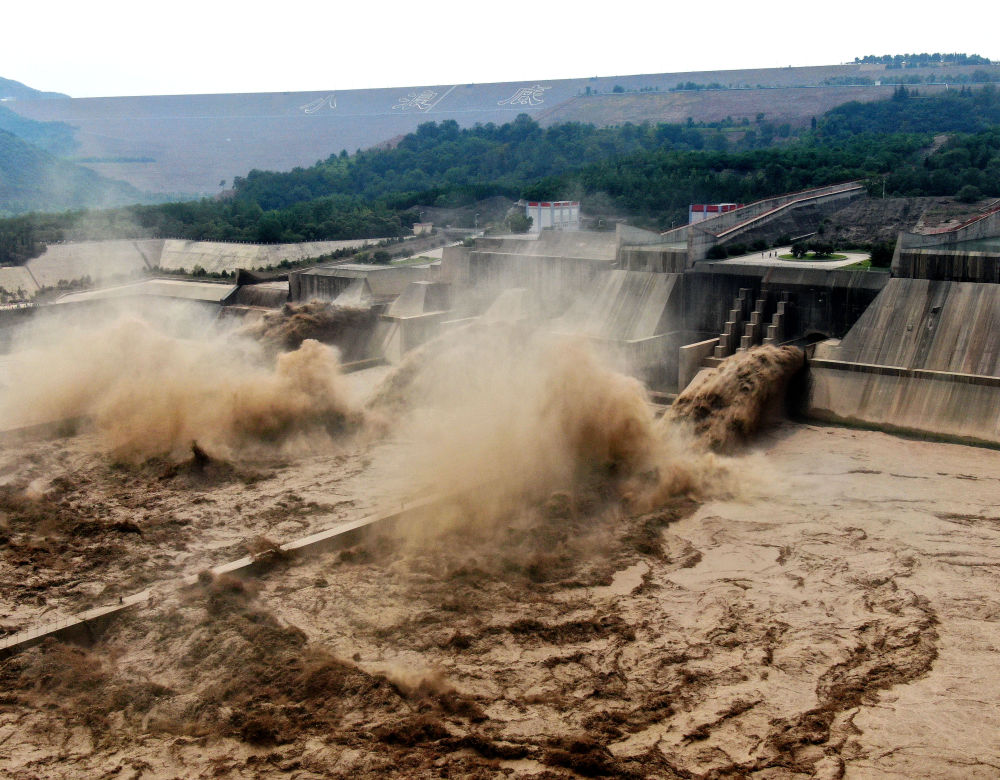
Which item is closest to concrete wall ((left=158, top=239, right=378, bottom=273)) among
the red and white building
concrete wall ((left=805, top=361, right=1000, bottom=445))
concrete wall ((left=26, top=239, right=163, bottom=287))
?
concrete wall ((left=26, top=239, right=163, bottom=287))

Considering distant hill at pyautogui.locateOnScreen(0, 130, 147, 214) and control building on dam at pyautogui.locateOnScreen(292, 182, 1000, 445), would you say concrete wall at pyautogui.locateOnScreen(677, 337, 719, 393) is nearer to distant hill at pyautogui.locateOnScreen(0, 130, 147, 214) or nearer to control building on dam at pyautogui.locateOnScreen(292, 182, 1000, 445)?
control building on dam at pyautogui.locateOnScreen(292, 182, 1000, 445)

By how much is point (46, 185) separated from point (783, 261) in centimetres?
10566

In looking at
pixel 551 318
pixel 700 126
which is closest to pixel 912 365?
pixel 551 318

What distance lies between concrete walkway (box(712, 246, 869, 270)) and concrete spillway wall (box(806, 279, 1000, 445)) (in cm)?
333

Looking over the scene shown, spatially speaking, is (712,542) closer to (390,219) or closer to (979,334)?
(979,334)

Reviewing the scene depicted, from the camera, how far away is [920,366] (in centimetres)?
2172

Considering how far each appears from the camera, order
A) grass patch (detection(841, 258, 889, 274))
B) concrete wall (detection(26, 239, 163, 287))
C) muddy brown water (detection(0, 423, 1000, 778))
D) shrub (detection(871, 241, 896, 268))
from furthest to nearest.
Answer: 1. concrete wall (detection(26, 239, 163, 287))
2. shrub (detection(871, 241, 896, 268))
3. grass patch (detection(841, 258, 889, 274))
4. muddy brown water (detection(0, 423, 1000, 778))

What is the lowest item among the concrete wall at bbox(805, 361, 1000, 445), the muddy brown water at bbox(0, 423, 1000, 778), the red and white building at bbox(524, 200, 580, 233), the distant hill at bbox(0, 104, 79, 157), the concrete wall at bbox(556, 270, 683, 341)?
the muddy brown water at bbox(0, 423, 1000, 778)

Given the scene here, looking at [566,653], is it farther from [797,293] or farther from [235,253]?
[235,253]

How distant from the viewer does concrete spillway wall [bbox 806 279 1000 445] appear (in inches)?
809

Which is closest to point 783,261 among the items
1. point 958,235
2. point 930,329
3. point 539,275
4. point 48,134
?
point 958,235

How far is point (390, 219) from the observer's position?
56656 mm

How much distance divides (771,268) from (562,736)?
18044mm

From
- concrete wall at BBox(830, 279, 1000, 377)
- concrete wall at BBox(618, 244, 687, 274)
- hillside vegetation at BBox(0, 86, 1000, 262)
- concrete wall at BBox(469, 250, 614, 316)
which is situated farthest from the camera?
hillside vegetation at BBox(0, 86, 1000, 262)
